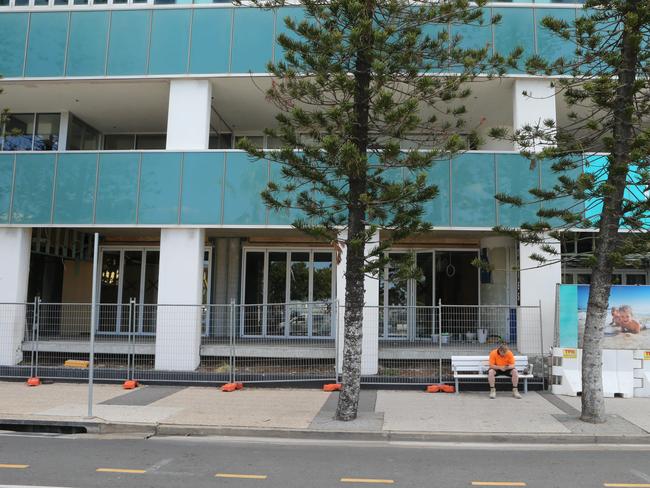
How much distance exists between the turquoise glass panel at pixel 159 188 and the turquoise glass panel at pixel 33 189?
2471mm

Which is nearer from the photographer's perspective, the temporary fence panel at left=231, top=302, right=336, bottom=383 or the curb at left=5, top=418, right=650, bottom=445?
the curb at left=5, top=418, right=650, bottom=445

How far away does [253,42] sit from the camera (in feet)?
45.9

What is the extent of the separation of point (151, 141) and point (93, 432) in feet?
37.8

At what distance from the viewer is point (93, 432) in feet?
29.5

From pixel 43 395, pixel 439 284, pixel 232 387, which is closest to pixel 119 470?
pixel 232 387

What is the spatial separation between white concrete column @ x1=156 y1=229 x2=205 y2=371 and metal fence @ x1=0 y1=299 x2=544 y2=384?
3 centimetres

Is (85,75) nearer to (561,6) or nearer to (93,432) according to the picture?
(93,432)

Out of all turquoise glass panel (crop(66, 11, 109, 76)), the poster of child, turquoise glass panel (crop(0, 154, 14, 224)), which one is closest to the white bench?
the poster of child

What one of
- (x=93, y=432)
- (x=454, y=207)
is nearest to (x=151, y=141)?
(x=454, y=207)

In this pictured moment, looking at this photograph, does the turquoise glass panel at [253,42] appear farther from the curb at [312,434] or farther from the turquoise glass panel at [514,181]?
the curb at [312,434]

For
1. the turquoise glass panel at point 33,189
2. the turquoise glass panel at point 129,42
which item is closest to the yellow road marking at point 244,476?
the turquoise glass panel at point 33,189

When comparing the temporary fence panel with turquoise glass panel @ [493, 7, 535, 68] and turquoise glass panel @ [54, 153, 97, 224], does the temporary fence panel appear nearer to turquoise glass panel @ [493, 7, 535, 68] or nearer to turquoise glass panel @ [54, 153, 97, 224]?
turquoise glass panel @ [54, 153, 97, 224]

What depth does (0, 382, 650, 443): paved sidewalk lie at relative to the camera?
8.64 metres

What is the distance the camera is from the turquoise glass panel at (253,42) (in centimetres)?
1395
